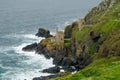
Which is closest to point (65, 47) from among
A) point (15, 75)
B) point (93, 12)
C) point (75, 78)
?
point (15, 75)

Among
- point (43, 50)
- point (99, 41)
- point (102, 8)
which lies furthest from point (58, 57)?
point (102, 8)

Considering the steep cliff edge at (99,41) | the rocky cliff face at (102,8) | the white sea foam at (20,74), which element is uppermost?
the rocky cliff face at (102,8)

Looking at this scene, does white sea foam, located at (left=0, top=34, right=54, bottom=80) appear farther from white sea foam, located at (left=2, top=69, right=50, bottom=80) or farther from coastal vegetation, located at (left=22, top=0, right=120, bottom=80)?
coastal vegetation, located at (left=22, top=0, right=120, bottom=80)

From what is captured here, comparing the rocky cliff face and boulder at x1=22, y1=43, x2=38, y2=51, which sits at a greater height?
the rocky cliff face

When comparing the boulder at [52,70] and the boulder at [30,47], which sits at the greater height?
the boulder at [30,47]

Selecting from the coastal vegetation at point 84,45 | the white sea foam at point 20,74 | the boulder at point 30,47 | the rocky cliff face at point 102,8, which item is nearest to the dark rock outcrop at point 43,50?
the coastal vegetation at point 84,45

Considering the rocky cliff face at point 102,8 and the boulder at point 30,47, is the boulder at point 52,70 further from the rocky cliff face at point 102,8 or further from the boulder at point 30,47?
the rocky cliff face at point 102,8

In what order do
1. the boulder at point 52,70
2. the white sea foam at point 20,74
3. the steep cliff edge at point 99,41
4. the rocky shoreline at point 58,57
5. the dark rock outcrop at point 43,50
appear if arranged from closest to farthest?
the steep cliff edge at point 99,41 → the white sea foam at point 20,74 → the boulder at point 52,70 → the rocky shoreline at point 58,57 → the dark rock outcrop at point 43,50

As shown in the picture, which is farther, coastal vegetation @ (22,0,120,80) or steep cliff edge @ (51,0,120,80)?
coastal vegetation @ (22,0,120,80)

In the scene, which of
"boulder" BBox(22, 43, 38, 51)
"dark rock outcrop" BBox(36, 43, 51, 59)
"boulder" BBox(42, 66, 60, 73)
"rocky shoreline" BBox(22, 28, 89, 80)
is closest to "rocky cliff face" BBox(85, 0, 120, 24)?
"boulder" BBox(22, 43, 38, 51)

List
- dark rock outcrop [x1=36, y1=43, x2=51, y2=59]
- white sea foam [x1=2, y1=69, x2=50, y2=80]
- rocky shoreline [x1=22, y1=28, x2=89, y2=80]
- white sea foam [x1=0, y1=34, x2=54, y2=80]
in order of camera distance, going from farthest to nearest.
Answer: dark rock outcrop [x1=36, y1=43, x2=51, y2=59]
rocky shoreline [x1=22, y1=28, x2=89, y2=80]
white sea foam [x1=0, y1=34, x2=54, y2=80]
white sea foam [x1=2, y1=69, x2=50, y2=80]

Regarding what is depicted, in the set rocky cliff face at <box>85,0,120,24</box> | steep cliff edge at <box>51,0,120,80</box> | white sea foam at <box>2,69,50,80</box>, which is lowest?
white sea foam at <box>2,69,50,80</box>

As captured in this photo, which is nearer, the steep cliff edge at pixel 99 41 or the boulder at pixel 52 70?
the steep cliff edge at pixel 99 41

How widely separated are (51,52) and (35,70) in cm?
1857
